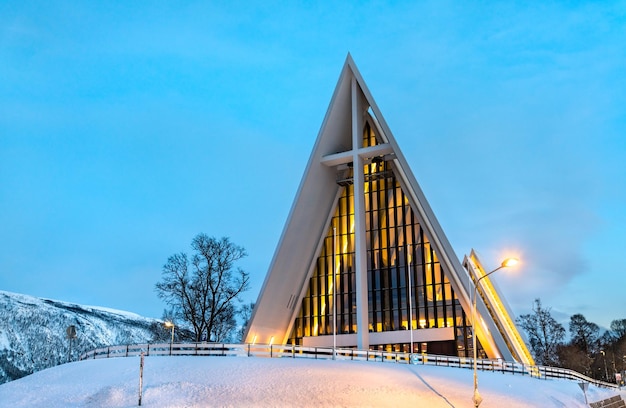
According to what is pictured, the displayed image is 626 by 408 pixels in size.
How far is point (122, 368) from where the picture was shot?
22.0 meters

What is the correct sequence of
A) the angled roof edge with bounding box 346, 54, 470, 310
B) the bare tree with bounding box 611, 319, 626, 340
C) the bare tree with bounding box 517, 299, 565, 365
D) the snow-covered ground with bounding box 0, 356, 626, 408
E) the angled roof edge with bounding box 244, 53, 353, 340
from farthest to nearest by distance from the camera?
the bare tree with bounding box 611, 319, 626, 340
the bare tree with bounding box 517, 299, 565, 365
the angled roof edge with bounding box 244, 53, 353, 340
the angled roof edge with bounding box 346, 54, 470, 310
the snow-covered ground with bounding box 0, 356, 626, 408

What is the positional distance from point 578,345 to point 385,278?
5573 centimetres

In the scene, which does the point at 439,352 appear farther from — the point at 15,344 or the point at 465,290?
the point at 15,344

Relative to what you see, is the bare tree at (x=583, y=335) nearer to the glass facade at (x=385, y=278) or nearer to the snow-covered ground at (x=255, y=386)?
the glass facade at (x=385, y=278)

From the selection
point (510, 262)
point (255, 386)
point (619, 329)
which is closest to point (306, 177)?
point (255, 386)

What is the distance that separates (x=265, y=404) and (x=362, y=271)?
67.4 feet

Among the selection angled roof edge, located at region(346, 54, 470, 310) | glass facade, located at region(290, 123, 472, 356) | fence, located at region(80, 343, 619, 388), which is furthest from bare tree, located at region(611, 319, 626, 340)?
→ fence, located at region(80, 343, 619, 388)

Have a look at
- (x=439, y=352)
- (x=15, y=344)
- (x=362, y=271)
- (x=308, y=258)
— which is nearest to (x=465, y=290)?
(x=439, y=352)

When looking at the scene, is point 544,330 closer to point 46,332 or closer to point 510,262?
point 510,262

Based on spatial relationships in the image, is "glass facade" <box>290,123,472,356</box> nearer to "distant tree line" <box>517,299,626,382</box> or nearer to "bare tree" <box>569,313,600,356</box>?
"distant tree line" <box>517,299,626,382</box>

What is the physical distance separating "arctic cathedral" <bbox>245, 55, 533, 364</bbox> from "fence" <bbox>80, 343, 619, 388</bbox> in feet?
15.2

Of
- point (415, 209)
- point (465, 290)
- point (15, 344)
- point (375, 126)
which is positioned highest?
point (375, 126)

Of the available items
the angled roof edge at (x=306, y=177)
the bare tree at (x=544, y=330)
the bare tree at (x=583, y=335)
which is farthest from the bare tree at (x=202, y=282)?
the bare tree at (x=583, y=335)

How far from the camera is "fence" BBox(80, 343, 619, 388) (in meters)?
25.7
